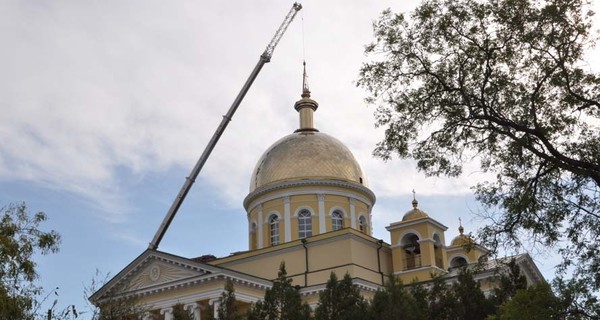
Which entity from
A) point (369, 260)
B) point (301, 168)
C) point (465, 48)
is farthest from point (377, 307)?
point (301, 168)

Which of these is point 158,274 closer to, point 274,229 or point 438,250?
point 274,229

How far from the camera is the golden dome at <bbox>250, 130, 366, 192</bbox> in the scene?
37.2 metres

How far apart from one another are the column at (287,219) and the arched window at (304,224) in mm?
493

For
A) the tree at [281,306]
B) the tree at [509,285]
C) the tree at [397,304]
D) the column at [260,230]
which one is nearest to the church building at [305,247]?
the column at [260,230]

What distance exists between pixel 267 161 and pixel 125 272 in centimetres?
982

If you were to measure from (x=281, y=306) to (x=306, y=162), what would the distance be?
22.5m

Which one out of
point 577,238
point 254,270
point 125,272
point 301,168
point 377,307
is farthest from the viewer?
point 301,168

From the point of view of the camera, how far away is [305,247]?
33.6 metres

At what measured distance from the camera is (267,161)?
3859 cm

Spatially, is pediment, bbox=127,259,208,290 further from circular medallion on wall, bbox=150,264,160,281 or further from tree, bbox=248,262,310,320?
tree, bbox=248,262,310,320

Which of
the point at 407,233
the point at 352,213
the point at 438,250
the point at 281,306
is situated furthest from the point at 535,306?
the point at 352,213

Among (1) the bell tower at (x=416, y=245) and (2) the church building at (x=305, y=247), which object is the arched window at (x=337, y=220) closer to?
(2) the church building at (x=305, y=247)

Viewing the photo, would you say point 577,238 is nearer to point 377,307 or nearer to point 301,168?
point 377,307

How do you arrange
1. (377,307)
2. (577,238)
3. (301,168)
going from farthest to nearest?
1. (301,168)
2. (377,307)
3. (577,238)
